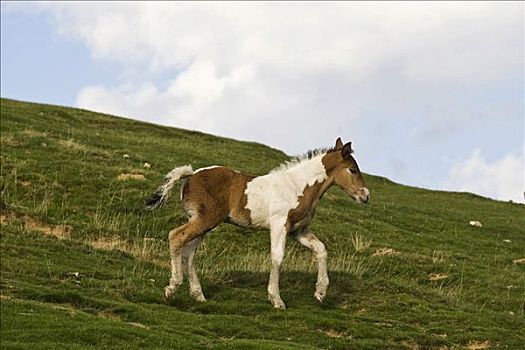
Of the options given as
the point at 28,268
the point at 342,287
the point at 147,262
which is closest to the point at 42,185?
the point at 147,262

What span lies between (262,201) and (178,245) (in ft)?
6.21

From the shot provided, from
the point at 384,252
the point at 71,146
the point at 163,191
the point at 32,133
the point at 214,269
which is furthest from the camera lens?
the point at 32,133

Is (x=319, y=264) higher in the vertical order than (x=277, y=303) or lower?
higher

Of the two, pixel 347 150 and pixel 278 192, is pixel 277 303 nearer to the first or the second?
pixel 278 192

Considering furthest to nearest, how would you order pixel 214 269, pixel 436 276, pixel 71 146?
pixel 71 146
pixel 436 276
pixel 214 269

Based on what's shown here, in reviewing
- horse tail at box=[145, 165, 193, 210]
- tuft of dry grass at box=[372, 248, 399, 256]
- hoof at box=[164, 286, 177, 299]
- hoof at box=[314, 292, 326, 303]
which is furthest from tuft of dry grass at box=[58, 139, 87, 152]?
hoof at box=[314, 292, 326, 303]

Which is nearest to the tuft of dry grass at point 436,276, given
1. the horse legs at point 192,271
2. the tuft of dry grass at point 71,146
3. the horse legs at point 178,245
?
the horse legs at point 192,271

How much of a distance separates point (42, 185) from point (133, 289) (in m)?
11.9

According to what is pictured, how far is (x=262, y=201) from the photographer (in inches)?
739

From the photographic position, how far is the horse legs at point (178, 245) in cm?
1839

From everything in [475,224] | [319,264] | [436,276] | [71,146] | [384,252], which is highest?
[71,146]

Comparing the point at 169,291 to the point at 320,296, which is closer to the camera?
the point at 169,291

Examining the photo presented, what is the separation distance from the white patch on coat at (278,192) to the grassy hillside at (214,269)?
5.66 ft

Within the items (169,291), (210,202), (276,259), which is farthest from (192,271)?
(276,259)
